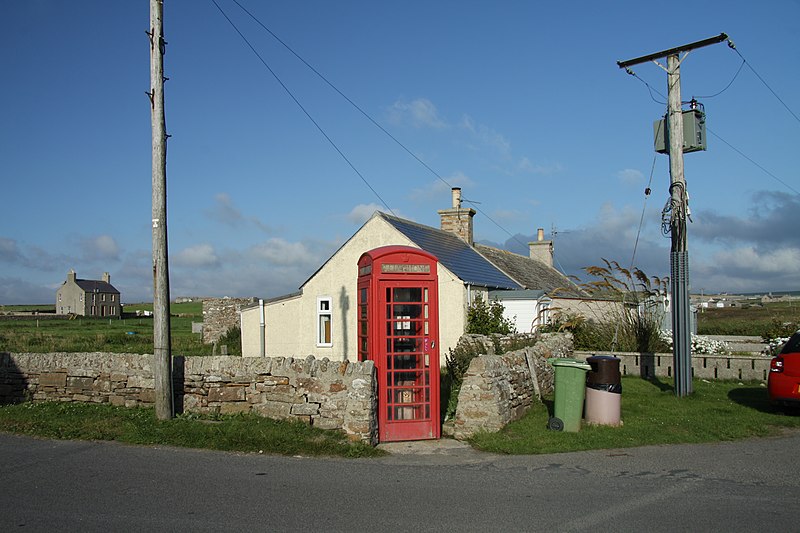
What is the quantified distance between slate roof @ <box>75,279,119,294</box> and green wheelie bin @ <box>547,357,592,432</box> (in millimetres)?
96775

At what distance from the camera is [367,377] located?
30.9 ft

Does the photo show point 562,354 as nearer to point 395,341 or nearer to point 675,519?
point 395,341

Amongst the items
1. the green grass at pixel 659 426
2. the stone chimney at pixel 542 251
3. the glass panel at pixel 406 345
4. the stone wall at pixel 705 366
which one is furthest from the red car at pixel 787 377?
the stone chimney at pixel 542 251

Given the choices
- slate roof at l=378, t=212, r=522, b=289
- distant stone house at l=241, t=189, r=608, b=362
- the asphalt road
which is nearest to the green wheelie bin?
the asphalt road

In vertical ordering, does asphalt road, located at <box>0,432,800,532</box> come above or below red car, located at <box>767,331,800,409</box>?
below

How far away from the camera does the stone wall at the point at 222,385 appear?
952 cm

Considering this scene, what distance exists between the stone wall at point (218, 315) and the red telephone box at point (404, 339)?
93.1 feet

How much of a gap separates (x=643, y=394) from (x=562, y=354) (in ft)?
7.71

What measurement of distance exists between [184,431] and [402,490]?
389 cm

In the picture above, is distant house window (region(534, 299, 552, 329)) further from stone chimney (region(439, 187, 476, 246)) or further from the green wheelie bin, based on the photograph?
the green wheelie bin

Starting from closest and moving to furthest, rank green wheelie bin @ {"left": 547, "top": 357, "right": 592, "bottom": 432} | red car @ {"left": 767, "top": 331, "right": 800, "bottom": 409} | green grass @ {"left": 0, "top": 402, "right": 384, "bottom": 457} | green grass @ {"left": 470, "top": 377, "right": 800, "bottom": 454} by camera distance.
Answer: green grass @ {"left": 0, "top": 402, "right": 384, "bottom": 457}
green grass @ {"left": 470, "top": 377, "right": 800, "bottom": 454}
green wheelie bin @ {"left": 547, "top": 357, "right": 592, "bottom": 432}
red car @ {"left": 767, "top": 331, "right": 800, "bottom": 409}

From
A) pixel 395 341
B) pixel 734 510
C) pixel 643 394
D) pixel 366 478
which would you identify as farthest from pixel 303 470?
pixel 643 394

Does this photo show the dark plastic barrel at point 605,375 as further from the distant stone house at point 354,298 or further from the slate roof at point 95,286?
the slate roof at point 95,286

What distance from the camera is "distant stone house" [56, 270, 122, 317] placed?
311 feet
